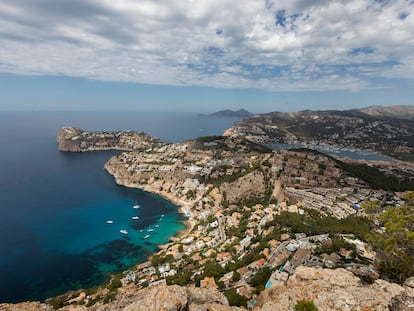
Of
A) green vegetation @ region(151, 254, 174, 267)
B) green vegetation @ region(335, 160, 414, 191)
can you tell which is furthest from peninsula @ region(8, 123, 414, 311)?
green vegetation @ region(335, 160, 414, 191)

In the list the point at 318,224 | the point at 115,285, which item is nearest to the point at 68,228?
the point at 115,285

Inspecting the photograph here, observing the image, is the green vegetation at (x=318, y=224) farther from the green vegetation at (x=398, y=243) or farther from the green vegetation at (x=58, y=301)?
the green vegetation at (x=58, y=301)

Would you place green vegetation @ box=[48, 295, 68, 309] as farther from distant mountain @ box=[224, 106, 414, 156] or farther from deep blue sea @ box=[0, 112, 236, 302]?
distant mountain @ box=[224, 106, 414, 156]

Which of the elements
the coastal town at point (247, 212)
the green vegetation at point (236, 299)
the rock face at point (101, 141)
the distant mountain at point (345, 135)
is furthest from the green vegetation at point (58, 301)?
the distant mountain at point (345, 135)

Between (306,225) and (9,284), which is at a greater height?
(306,225)

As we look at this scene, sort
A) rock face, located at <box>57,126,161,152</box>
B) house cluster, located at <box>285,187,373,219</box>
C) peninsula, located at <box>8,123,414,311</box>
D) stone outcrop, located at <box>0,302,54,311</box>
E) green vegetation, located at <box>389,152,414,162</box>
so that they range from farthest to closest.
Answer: rock face, located at <box>57,126,161,152</box>
green vegetation, located at <box>389,152,414,162</box>
house cluster, located at <box>285,187,373,219</box>
stone outcrop, located at <box>0,302,54,311</box>
peninsula, located at <box>8,123,414,311</box>

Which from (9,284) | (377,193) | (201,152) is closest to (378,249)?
(9,284)

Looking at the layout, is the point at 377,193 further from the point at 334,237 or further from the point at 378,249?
the point at 378,249
